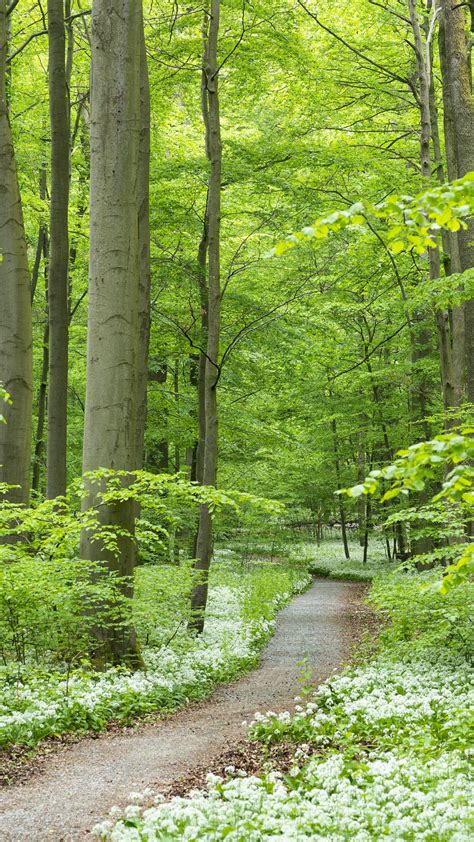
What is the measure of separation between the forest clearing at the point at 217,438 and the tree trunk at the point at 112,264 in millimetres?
31

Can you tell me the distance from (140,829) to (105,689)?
3.78 m

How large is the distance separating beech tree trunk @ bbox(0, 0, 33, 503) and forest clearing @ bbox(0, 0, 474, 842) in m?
0.04

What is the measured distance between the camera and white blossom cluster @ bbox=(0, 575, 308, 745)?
20.7ft

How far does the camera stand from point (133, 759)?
5.83 metres

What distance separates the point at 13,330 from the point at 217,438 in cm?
419

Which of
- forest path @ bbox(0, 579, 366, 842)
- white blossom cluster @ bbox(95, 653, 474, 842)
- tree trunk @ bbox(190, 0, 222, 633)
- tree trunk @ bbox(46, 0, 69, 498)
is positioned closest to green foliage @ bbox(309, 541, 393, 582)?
tree trunk @ bbox(190, 0, 222, 633)

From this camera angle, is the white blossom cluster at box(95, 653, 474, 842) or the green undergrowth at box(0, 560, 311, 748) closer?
the white blossom cluster at box(95, 653, 474, 842)

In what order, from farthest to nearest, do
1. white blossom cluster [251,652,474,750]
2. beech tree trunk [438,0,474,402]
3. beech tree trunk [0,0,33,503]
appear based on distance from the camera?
1. beech tree trunk [438,0,474,402]
2. beech tree trunk [0,0,33,503]
3. white blossom cluster [251,652,474,750]

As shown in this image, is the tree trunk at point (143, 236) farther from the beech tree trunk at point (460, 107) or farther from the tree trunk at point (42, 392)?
the tree trunk at point (42, 392)

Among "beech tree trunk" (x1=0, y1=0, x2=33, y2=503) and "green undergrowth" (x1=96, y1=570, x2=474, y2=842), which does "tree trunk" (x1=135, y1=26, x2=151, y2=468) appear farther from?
"green undergrowth" (x1=96, y1=570, x2=474, y2=842)

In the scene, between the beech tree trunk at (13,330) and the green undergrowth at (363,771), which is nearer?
the green undergrowth at (363,771)

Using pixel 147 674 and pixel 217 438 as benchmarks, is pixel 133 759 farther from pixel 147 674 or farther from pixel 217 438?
pixel 217 438

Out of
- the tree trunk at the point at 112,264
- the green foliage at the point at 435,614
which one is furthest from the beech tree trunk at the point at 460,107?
the tree trunk at the point at 112,264

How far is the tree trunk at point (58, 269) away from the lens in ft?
35.1
